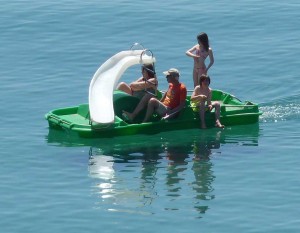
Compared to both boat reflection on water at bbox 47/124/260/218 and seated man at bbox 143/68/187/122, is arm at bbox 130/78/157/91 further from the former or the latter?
boat reflection on water at bbox 47/124/260/218

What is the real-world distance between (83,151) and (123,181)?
2.53 metres

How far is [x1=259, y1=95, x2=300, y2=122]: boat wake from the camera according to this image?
3825 centimetres

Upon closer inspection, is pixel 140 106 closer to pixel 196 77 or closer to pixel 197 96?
pixel 197 96

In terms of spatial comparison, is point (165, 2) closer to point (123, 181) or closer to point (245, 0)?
point (245, 0)

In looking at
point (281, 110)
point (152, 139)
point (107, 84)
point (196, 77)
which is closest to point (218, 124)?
point (196, 77)

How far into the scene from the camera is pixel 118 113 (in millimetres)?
36875

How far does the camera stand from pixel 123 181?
33.4 meters

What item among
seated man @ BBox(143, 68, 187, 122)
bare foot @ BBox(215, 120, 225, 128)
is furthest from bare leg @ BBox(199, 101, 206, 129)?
seated man @ BBox(143, 68, 187, 122)

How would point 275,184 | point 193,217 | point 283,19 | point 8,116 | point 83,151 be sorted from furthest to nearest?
point 283,19
point 8,116
point 83,151
point 275,184
point 193,217

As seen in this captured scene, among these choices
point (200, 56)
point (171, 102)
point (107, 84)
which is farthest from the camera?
point (200, 56)

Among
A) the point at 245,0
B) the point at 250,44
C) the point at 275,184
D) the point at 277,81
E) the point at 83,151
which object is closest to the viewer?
the point at 275,184

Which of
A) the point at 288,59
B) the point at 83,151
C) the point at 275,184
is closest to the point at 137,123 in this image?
the point at 83,151

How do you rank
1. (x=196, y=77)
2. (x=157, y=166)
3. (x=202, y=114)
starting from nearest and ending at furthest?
(x=157, y=166) < (x=202, y=114) < (x=196, y=77)

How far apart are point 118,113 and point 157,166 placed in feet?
9.35
